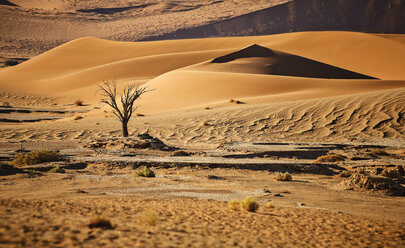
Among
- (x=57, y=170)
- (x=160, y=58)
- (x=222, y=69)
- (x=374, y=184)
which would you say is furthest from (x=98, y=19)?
(x=374, y=184)

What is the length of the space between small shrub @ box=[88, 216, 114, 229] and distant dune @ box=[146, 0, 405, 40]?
116488 millimetres

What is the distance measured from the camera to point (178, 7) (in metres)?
144

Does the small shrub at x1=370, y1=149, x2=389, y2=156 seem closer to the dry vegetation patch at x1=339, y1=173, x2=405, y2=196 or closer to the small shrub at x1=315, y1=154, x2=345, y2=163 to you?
the small shrub at x1=315, y1=154, x2=345, y2=163

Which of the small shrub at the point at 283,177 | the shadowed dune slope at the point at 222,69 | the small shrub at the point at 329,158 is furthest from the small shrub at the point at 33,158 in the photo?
the shadowed dune slope at the point at 222,69

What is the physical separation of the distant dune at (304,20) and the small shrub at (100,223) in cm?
11649

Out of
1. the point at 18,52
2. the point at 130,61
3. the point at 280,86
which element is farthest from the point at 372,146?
the point at 18,52

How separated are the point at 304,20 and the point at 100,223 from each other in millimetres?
122823

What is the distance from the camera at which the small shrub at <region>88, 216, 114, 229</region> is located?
220 inches

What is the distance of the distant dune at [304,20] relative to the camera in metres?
115

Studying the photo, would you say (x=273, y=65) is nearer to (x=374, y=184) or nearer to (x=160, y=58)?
(x=160, y=58)

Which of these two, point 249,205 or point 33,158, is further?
point 33,158

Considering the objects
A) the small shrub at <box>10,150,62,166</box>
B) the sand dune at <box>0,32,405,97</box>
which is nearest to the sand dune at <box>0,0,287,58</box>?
the sand dune at <box>0,32,405,97</box>

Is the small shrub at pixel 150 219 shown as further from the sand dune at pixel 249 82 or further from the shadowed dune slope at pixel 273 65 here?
the shadowed dune slope at pixel 273 65

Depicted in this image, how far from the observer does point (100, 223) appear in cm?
563
